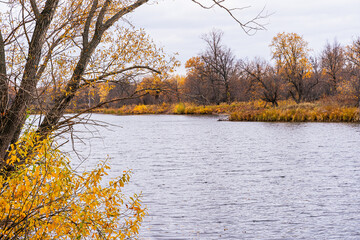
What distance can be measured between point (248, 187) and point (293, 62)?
5039 centimetres

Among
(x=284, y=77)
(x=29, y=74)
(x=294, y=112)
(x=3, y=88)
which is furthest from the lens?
(x=284, y=77)

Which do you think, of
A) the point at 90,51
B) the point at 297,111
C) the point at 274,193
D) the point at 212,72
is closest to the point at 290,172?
the point at 274,193

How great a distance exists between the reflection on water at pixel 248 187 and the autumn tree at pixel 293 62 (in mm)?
32217

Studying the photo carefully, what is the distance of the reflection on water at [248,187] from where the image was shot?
10047mm

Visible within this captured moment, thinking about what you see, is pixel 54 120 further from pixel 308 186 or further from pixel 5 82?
pixel 308 186

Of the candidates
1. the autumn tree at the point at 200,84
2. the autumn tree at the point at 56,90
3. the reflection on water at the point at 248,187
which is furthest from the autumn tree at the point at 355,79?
the autumn tree at the point at 56,90

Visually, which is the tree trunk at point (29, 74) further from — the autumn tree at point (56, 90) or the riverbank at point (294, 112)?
the riverbank at point (294, 112)

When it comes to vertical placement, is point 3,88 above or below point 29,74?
below

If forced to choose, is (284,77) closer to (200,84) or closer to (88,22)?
(200,84)

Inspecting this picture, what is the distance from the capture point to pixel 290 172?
16.9 m

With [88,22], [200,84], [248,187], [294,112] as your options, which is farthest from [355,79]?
[88,22]

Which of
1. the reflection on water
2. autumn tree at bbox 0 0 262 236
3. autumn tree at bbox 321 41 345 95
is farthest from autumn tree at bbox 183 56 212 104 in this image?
autumn tree at bbox 0 0 262 236

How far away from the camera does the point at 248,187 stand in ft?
46.9

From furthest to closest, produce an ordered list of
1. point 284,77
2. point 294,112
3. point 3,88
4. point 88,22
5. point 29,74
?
point 284,77
point 294,112
point 88,22
point 29,74
point 3,88
